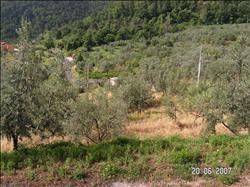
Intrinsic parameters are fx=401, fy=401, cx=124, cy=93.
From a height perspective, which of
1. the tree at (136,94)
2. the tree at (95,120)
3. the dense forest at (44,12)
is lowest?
the dense forest at (44,12)

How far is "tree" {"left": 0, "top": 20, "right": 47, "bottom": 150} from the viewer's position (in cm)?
1653

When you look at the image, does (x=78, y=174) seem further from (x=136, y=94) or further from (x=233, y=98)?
(x=136, y=94)

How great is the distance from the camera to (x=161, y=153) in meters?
14.0

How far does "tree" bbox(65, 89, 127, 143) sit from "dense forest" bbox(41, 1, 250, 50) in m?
55.0

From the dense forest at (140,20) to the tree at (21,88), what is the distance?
57.5 metres

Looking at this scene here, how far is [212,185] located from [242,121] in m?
6.16

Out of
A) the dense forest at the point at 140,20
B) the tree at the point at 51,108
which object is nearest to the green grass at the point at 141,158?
the tree at the point at 51,108

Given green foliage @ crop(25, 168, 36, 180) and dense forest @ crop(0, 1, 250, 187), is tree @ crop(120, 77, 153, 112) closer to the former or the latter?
dense forest @ crop(0, 1, 250, 187)

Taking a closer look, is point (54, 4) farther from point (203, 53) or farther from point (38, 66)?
point (38, 66)

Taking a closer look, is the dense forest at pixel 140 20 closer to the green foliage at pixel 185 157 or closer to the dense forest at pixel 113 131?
the dense forest at pixel 113 131

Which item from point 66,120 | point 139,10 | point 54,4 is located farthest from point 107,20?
point 66,120

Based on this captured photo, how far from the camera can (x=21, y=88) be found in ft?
55.6
